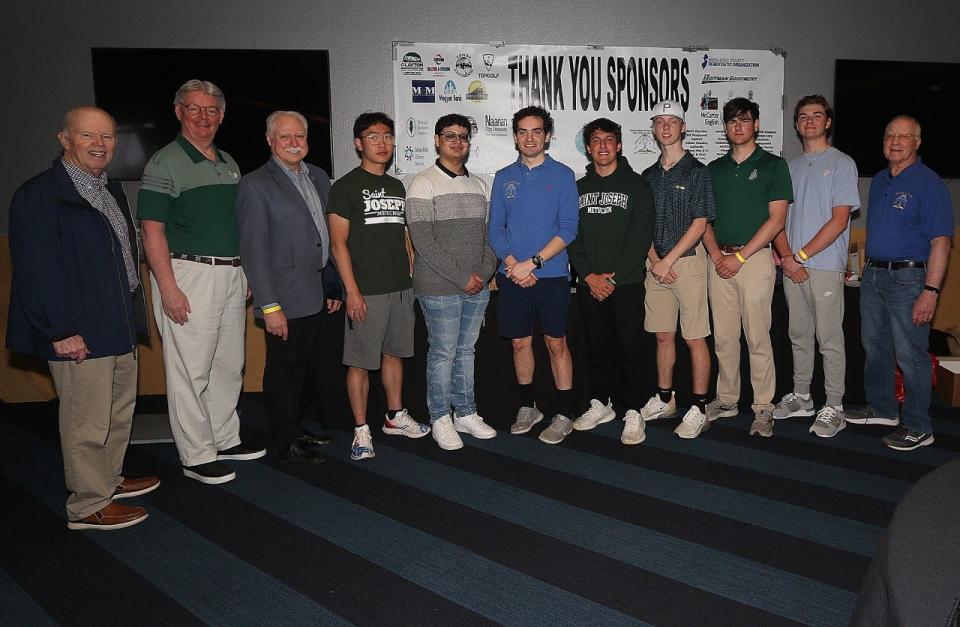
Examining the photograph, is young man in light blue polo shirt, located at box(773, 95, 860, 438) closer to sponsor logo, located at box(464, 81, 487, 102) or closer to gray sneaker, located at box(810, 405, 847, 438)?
gray sneaker, located at box(810, 405, 847, 438)

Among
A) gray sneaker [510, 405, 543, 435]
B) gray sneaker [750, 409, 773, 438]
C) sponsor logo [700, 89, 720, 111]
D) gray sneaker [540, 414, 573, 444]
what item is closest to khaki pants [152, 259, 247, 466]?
gray sneaker [510, 405, 543, 435]

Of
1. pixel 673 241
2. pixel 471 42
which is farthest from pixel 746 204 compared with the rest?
pixel 471 42

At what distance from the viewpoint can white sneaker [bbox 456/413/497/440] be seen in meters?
3.58

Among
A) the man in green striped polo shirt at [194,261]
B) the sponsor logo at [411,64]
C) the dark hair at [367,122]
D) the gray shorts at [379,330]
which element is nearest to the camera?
the man in green striped polo shirt at [194,261]

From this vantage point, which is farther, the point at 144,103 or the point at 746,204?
the point at 144,103

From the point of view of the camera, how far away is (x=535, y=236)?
11.0ft

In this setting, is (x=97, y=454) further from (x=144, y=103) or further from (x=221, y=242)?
(x=144, y=103)

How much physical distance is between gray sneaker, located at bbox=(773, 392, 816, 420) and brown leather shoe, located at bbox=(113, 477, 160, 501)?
328 cm

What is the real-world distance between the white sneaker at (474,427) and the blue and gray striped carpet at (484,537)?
0.07 meters

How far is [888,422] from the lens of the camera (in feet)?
12.2

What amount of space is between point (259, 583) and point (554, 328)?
1880 millimetres

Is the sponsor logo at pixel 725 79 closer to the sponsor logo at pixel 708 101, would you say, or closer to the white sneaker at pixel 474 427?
the sponsor logo at pixel 708 101

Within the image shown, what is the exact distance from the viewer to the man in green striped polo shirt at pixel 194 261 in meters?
2.84

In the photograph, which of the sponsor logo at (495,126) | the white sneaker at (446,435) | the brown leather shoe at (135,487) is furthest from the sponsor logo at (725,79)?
the brown leather shoe at (135,487)
